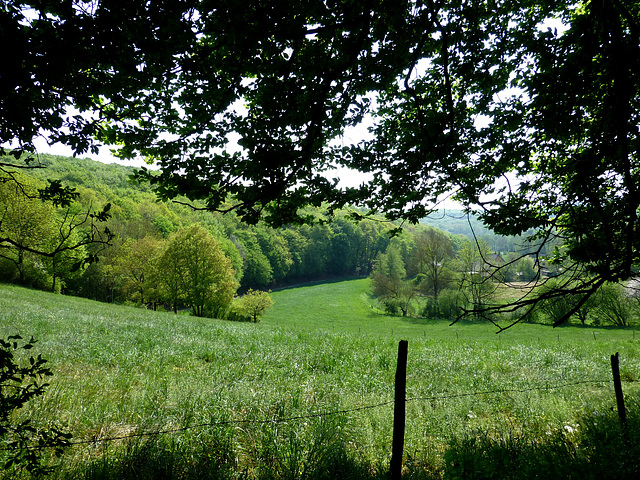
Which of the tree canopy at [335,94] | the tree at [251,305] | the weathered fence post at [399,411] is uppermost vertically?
the tree canopy at [335,94]

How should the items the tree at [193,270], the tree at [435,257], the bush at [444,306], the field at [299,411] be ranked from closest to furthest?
the field at [299,411] < the tree at [193,270] < the bush at [444,306] < the tree at [435,257]

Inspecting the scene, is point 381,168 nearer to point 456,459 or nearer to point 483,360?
point 456,459

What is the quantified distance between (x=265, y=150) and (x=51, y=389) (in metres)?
5.73

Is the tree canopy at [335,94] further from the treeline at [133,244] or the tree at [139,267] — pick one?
the tree at [139,267]

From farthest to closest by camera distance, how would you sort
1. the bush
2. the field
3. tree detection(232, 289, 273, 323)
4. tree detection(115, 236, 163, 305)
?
the bush → tree detection(232, 289, 273, 323) → tree detection(115, 236, 163, 305) → the field

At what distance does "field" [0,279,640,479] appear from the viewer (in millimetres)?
3697

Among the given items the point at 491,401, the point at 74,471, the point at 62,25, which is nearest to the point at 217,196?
the point at 62,25

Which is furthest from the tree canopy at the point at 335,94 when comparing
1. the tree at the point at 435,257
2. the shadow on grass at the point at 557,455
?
the tree at the point at 435,257

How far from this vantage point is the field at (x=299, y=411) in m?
3.70

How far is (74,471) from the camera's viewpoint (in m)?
3.33

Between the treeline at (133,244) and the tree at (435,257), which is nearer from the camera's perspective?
the treeline at (133,244)

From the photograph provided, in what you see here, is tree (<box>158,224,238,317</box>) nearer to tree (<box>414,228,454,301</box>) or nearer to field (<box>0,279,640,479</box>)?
field (<box>0,279,640,479</box>)

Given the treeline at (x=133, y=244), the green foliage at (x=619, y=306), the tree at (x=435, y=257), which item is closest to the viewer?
the treeline at (x=133, y=244)

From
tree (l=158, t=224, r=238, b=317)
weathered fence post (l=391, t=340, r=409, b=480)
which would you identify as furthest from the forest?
weathered fence post (l=391, t=340, r=409, b=480)
